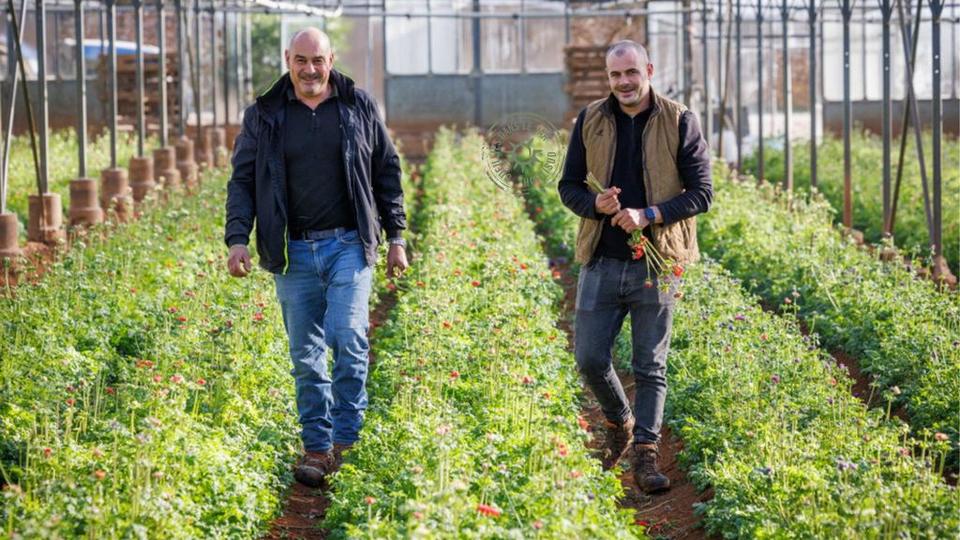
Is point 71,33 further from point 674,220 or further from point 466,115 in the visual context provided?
point 674,220

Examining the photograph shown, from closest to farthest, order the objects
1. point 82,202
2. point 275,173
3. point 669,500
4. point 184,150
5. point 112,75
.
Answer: point 275,173, point 669,500, point 82,202, point 112,75, point 184,150

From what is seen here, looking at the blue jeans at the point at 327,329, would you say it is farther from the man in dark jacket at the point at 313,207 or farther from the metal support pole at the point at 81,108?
the metal support pole at the point at 81,108

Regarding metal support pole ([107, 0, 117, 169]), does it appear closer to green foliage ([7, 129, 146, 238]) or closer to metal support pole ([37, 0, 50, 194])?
green foliage ([7, 129, 146, 238])

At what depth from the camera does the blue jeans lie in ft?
21.0

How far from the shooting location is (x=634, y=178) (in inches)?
252

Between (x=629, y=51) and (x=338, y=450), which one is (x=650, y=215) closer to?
(x=629, y=51)

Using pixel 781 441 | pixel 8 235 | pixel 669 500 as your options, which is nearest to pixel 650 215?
pixel 781 441

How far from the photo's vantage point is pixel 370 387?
791 cm

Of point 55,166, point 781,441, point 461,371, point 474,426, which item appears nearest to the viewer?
point 781,441

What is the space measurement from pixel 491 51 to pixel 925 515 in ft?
93.4

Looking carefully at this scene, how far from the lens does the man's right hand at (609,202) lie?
6.19 m

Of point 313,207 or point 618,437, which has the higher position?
point 313,207

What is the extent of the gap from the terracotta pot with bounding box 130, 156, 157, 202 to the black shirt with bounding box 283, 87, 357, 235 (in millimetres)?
13245

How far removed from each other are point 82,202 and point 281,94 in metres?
9.88
